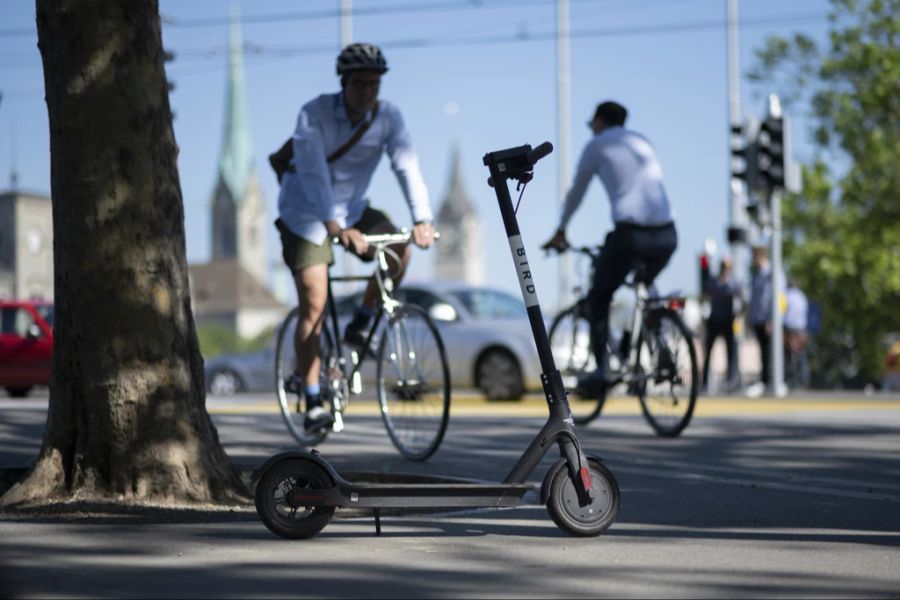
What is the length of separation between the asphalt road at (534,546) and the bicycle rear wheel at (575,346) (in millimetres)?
2173

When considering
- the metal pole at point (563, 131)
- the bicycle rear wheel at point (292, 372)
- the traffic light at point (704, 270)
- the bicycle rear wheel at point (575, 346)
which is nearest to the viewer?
the bicycle rear wheel at point (292, 372)

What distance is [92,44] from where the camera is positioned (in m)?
6.65

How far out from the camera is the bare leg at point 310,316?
8.88 metres

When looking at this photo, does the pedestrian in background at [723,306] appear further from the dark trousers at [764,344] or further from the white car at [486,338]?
the white car at [486,338]

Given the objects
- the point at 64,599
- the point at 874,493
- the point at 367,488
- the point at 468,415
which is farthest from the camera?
the point at 468,415

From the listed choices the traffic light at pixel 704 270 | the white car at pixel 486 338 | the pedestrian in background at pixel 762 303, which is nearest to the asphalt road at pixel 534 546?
the white car at pixel 486 338

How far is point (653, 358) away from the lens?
35.9 feet

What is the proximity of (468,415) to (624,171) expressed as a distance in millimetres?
3495

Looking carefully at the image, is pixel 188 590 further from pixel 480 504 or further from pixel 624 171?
pixel 624 171

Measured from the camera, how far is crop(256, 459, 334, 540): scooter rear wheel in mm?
5734

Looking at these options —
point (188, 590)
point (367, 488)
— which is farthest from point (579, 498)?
point (188, 590)

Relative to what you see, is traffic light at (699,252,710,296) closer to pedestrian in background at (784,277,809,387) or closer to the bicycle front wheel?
pedestrian in background at (784,277,809,387)

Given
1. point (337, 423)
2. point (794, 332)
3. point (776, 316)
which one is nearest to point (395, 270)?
point (337, 423)

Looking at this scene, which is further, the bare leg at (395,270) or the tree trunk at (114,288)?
the bare leg at (395,270)
